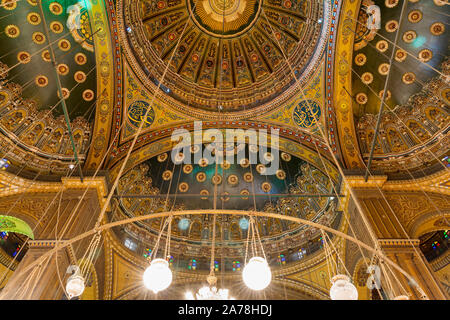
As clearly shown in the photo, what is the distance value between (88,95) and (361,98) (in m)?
7.91

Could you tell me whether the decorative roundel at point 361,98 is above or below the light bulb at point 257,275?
above

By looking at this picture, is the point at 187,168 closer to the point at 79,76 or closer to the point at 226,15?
the point at 79,76

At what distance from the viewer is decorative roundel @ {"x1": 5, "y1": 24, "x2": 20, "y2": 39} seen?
24.6ft

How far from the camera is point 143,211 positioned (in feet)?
33.0

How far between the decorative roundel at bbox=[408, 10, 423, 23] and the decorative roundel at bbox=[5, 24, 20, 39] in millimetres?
10006

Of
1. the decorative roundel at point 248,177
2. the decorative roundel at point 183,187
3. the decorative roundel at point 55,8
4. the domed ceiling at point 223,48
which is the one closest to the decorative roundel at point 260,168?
the decorative roundel at point 248,177

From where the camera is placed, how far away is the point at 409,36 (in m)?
7.87

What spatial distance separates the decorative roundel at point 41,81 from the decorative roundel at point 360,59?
28.3ft

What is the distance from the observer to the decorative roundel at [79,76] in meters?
8.59

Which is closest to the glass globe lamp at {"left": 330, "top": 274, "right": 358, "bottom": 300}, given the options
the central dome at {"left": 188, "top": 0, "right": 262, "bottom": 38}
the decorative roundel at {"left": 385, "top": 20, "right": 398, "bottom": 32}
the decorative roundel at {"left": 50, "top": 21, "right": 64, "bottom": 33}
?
the decorative roundel at {"left": 385, "top": 20, "right": 398, "bottom": 32}

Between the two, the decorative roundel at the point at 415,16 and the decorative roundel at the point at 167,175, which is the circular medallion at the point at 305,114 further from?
the decorative roundel at the point at 167,175

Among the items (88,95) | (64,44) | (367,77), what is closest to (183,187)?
(88,95)
